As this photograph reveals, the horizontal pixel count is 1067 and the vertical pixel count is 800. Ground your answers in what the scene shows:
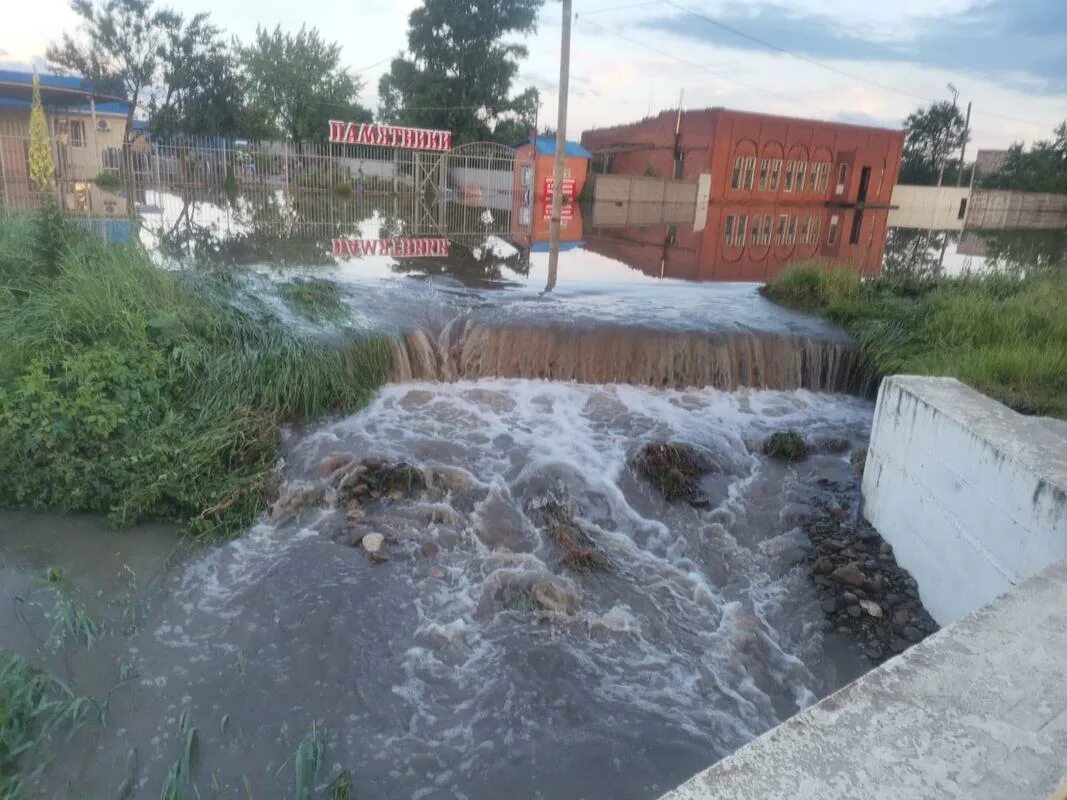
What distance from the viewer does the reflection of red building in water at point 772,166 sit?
2664 cm

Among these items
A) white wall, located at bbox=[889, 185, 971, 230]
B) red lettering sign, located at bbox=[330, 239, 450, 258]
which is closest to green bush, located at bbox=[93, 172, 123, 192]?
red lettering sign, located at bbox=[330, 239, 450, 258]

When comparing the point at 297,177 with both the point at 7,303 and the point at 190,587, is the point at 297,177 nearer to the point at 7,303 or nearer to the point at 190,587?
the point at 7,303

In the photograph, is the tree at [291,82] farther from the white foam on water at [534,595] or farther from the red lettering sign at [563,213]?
the white foam on water at [534,595]

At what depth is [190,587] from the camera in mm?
4898

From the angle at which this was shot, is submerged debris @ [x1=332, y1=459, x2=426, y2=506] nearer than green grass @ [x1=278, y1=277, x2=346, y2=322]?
Yes

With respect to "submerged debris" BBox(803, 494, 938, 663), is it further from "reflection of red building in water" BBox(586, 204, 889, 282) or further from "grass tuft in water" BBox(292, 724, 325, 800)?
"reflection of red building in water" BBox(586, 204, 889, 282)

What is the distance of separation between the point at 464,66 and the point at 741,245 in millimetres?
25253

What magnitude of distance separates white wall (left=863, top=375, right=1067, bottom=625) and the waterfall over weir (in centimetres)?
325

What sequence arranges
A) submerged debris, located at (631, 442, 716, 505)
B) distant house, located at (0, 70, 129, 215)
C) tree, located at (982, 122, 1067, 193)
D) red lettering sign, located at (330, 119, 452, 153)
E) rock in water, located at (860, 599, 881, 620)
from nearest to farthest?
rock in water, located at (860, 599, 881, 620)
submerged debris, located at (631, 442, 716, 505)
distant house, located at (0, 70, 129, 215)
red lettering sign, located at (330, 119, 452, 153)
tree, located at (982, 122, 1067, 193)

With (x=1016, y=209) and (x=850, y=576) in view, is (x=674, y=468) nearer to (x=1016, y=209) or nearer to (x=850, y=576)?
(x=850, y=576)

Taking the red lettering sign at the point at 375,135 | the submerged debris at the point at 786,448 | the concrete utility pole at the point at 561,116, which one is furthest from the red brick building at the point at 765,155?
the submerged debris at the point at 786,448

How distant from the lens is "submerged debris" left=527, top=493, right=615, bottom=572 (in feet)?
17.6

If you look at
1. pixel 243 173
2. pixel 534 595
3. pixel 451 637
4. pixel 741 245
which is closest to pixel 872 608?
pixel 534 595

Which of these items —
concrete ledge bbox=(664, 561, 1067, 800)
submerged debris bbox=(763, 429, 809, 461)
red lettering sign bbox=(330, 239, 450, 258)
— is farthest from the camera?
red lettering sign bbox=(330, 239, 450, 258)
